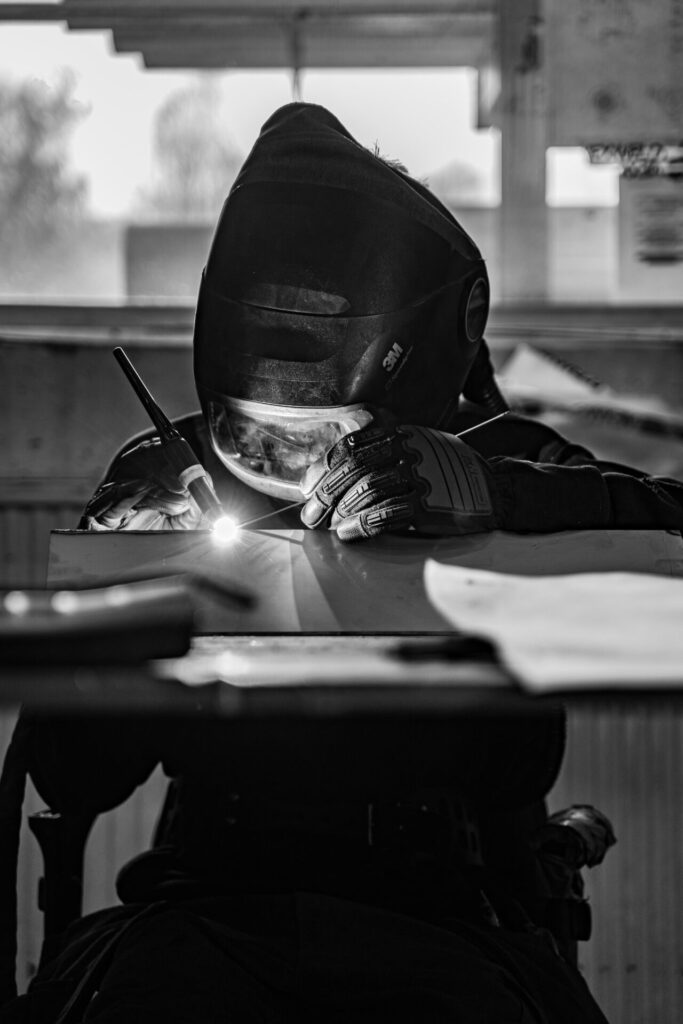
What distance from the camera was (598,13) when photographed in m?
2.47

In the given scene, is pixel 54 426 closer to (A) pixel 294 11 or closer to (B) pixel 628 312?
(A) pixel 294 11

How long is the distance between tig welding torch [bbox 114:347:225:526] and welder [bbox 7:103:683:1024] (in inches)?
0.5

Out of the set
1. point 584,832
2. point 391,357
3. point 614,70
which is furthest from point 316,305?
point 614,70

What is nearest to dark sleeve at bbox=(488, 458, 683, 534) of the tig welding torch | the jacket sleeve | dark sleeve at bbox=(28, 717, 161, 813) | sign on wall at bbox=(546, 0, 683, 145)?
the jacket sleeve

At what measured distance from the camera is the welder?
0.86 metres

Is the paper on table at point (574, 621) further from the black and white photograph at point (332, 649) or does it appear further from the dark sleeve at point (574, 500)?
the dark sleeve at point (574, 500)

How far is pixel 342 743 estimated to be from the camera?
1021mm

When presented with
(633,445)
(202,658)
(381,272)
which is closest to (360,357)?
(381,272)

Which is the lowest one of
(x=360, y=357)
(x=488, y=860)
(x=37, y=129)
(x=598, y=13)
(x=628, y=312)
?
(x=488, y=860)

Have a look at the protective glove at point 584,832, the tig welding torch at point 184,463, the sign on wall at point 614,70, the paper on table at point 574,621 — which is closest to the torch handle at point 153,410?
the tig welding torch at point 184,463

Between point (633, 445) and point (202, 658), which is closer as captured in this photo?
point (202, 658)

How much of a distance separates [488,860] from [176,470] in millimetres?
453

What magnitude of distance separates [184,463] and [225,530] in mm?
154

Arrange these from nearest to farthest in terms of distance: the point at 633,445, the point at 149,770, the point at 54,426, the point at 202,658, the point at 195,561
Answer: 1. the point at 202,658
2. the point at 195,561
3. the point at 149,770
4. the point at 633,445
5. the point at 54,426
